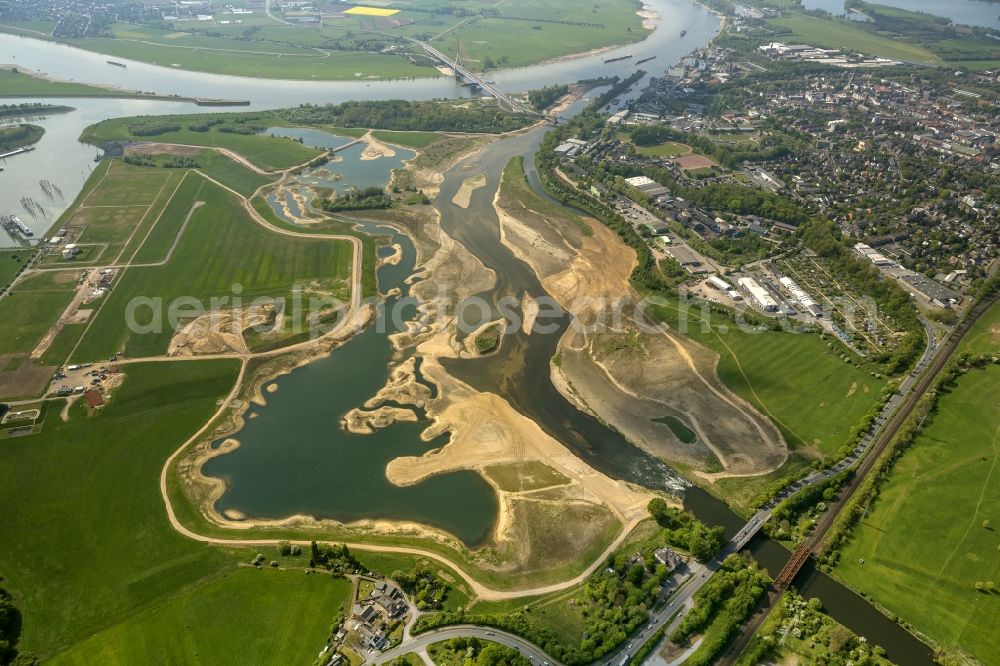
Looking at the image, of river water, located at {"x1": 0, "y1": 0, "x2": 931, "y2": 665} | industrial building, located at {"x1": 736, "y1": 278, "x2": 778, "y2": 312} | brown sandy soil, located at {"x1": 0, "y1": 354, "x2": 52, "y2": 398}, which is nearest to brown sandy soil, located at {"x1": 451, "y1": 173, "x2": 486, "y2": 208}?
river water, located at {"x1": 0, "y1": 0, "x2": 931, "y2": 665}

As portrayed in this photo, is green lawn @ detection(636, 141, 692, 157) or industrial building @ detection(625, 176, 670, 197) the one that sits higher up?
green lawn @ detection(636, 141, 692, 157)

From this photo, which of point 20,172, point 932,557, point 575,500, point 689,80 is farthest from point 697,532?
point 689,80

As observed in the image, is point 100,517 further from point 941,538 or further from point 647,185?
point 647,185

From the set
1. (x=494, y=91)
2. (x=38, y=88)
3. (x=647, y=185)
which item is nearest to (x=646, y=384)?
(x=647, y=185)

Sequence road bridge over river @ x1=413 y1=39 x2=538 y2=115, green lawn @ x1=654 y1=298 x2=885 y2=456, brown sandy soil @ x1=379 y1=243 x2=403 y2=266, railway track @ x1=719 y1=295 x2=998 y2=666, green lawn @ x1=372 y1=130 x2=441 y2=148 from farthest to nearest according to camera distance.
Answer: road bridge over river @ x1=413 y1=39 x2=538 y2=115
green lawn @ x1=372 y1=130 x2=441 y2=148
brown sandy soil @ x1=379 y1=243 x2=403 y2=266
green lawn @ x1=654 y1=298 x2=885 y2=456
railway track @ x1=719 y1=295 x2=998 y2=666

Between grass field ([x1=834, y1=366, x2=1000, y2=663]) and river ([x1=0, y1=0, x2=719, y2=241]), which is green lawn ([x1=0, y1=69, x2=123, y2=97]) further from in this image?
grass field ([x1=834, y1=366, x2=1000, y2=663])
